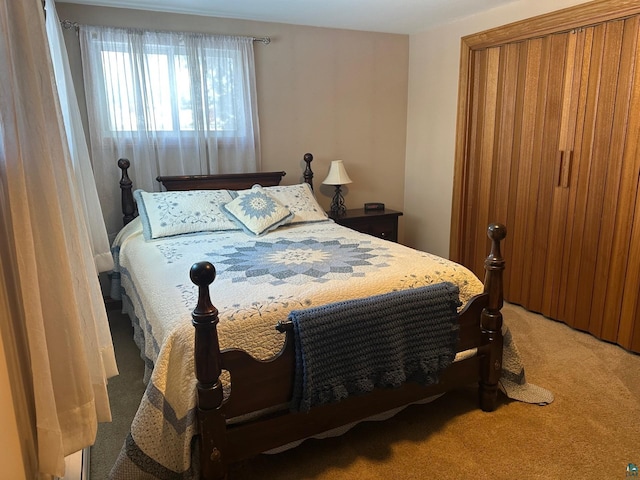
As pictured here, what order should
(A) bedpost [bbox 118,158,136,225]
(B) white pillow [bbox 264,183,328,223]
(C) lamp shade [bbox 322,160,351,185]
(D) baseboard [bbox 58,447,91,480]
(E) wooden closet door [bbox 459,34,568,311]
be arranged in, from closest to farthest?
1. (D) baseboard [bbox 58,447,91,480]
2. (E) wooden closet door [bbox 459,34,568,311]
3. (A) bedpost [bbox 118,158,136,225]
4. (B) white pillow [bbox 264,183,328,223]
5. (C) lamp shade [bbox 322,160,351,185]

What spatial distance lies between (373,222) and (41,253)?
10.5 ft

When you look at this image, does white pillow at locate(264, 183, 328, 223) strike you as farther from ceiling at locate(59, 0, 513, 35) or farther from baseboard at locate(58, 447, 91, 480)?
baseboard at locate(58, 447, 91, 480)

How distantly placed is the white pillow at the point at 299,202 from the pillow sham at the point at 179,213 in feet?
1.38

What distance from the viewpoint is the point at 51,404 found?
101 cm

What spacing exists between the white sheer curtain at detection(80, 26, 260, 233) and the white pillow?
17.1 inches

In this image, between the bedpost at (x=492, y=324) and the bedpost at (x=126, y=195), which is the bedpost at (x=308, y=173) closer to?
the bedpost at (x=126, y=195)

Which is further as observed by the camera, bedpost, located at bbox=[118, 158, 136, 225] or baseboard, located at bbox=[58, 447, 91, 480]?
bedpost, located at bbox=[118, 158, 136, 225]

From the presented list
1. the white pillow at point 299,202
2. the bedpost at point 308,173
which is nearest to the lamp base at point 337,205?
the bedpost at point 308,173

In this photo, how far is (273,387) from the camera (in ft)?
5.75

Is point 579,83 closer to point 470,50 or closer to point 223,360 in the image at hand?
point 470,50

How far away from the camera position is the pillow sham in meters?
3.04

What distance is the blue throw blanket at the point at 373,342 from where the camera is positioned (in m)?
1.76

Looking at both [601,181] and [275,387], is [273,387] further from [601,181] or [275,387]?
[601,181]

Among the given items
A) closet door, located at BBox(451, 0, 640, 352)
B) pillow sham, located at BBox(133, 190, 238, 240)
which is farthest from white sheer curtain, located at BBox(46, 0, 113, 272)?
closet door, located at BBox(451, 0, 640, 352)
